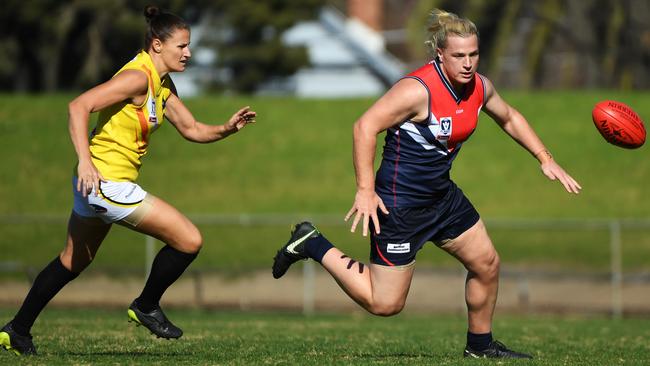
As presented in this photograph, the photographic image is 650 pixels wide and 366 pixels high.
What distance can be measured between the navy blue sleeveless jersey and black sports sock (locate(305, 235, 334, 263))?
1.80ft

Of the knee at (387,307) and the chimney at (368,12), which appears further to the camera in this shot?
the chimney at (368,12)

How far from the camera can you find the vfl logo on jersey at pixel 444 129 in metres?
6.65

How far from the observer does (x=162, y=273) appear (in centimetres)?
688

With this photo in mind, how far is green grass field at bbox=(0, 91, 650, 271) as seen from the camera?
2153cm

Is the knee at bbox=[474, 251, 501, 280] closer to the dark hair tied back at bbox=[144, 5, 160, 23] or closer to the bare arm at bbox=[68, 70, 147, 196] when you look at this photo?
the bare arm at bbox=[68, 70, 147, 196]

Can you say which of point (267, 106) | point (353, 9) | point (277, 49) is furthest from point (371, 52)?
point (267, 106)

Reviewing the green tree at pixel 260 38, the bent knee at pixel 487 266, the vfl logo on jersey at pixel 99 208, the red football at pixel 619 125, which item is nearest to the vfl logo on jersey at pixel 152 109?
the vfl logo on jersey at pixel 99 208

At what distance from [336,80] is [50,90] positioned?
11.4 metres

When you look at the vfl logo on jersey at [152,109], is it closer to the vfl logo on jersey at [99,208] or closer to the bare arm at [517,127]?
the vfl logo on jersey at [99,208]

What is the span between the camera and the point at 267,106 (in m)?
28.4

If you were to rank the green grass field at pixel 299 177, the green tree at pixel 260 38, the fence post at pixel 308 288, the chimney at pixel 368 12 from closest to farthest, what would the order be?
the fence post at pixel 308 288 < the green grass field at pixel 299 177 < the green tree at pixel 260 38 < the chimney at pixel 368 12

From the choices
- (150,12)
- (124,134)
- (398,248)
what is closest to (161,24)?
(150,12)

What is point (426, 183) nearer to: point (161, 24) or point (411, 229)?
point (411, 229)

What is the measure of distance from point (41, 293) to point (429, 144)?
276cm
